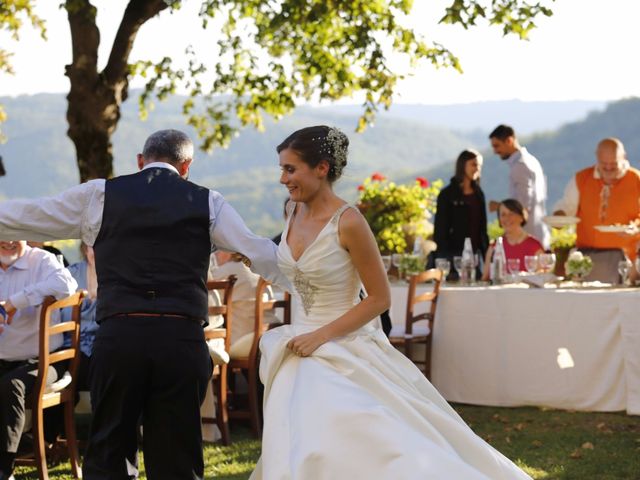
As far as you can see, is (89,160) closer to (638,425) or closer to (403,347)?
(403,347)

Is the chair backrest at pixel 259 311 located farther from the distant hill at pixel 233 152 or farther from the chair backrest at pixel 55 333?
the distant hill at pixel 233 152

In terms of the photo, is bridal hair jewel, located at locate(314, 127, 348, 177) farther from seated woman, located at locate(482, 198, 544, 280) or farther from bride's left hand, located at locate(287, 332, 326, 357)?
seated woman, located at locate(482, 198, 544, 280)

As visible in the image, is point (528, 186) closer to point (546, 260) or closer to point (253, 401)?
point (546, 260)

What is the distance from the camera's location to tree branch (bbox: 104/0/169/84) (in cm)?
1255

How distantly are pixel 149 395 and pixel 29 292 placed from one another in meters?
2.13

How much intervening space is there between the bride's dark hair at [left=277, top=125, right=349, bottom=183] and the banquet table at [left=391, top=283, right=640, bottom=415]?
4194 mm

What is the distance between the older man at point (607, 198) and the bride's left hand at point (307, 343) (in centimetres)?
548

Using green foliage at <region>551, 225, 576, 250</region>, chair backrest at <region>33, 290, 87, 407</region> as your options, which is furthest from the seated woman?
chair backrest at <region>33, 290, 87, 407</region>

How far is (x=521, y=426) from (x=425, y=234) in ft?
11.4

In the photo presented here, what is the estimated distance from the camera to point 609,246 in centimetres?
959

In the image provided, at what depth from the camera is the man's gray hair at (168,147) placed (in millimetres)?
4516

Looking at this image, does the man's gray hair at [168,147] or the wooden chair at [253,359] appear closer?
the man's gray hair at [168,147]

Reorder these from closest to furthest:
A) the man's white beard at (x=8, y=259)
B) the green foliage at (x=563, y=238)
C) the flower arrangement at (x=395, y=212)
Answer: the man's white beard at (x=8, y=259), the flower arrangement at (x=395, y=212), the green foliage at (x=563, y=238)

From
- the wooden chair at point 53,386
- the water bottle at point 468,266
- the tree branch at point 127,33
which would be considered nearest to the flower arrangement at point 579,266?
the water bottle at point 468,266
